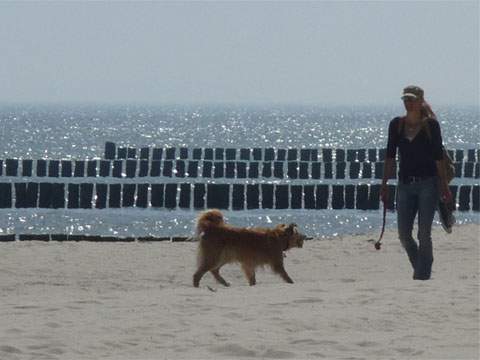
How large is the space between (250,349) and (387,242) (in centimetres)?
1073

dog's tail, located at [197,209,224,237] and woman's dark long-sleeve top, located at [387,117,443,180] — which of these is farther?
dog's tail, located at [197,209,224,237]

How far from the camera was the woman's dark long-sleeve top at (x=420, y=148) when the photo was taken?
11.8 metres

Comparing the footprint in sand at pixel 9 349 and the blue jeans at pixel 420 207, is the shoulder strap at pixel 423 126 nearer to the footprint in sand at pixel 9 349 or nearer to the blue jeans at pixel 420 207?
the blue jeans at pixel 420 207

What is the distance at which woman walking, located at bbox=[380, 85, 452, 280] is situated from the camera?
38.6 ft

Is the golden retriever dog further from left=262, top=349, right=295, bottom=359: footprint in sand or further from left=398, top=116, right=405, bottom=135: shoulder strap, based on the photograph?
left=262, top=349, right=295, bottom=359: footprint in sand

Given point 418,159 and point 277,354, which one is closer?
point 277,354

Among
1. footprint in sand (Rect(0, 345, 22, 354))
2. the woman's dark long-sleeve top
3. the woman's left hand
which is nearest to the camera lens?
footprint in sand (Rect(0, 345, 22, 354))

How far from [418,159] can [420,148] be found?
0.31 feet

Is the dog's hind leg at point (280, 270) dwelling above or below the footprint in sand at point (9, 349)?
below

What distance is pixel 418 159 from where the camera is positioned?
11.8 metres

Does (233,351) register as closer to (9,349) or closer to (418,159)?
(9,349)

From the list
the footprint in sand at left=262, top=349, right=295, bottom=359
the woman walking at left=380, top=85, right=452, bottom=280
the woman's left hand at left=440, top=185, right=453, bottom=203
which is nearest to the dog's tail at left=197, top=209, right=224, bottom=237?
the woman walking at left=380, top=85, right=452, bottom=280

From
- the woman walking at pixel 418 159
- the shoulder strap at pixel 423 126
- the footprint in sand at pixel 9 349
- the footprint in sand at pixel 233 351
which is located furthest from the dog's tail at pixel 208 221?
the footprint in sand at pixel 9 349

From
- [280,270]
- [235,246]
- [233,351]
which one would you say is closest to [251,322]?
[233,351]
